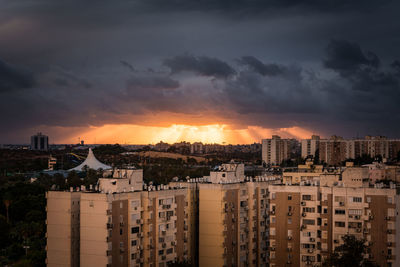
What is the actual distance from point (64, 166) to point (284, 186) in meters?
55.2

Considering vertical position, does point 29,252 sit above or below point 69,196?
below

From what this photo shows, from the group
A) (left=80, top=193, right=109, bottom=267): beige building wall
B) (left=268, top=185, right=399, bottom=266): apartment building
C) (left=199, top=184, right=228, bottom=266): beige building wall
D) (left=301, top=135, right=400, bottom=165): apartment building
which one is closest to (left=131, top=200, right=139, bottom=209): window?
(left=80, top=193, right=109, bottom=267): beige building wall

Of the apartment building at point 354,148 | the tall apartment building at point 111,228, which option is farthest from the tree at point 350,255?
the apartment building at point 354,148

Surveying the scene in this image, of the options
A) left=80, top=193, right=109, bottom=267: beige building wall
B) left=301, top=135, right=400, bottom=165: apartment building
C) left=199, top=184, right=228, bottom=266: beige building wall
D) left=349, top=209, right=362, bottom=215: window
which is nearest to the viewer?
left=80, top=193, right=109, bottom=267: beige building wall

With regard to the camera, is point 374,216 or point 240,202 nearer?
point 374,216

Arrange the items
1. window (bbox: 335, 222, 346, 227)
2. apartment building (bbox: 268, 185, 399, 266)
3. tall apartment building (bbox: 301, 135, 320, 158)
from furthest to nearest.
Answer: tall apartment building (bbox: 301, 135, 320, 158) → window (bbox: 335, 222, 346, 227) → apartment building (bbox: 268, 185, 399, 266)

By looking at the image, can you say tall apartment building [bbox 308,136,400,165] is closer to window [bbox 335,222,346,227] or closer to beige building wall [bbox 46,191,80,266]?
window [bbox 335,222,346,227]

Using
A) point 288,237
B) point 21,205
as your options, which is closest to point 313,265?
point 288,237

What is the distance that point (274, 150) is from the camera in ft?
309

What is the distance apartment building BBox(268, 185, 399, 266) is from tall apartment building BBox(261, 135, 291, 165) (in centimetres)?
7102

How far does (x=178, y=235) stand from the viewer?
23766mm

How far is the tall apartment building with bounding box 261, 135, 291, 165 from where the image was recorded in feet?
308

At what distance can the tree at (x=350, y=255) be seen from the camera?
19.2 metres

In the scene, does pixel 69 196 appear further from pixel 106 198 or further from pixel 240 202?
pixel 240 202
